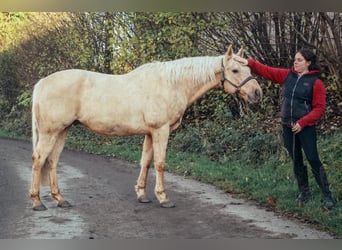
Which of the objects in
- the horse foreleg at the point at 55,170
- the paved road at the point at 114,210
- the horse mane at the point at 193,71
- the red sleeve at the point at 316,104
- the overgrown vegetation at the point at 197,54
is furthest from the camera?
the overgrown vegetation at the point at 197,54

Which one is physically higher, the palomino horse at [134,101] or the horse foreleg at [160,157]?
the palomino horse at [134,101]

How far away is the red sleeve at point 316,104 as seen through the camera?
3475mm

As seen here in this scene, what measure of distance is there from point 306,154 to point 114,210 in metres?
1.53

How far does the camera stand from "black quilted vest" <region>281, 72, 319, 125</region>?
3.50 meters

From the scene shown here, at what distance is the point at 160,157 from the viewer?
3.65m

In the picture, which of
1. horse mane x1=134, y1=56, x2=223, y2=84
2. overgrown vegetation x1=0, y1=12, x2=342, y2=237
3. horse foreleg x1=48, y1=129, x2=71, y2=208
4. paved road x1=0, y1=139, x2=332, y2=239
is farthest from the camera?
overgrown vegetation x1=0, y1=12, x2=342, y2=237

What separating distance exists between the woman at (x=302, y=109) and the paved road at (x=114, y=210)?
421mm

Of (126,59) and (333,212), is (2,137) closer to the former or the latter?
(126,59)

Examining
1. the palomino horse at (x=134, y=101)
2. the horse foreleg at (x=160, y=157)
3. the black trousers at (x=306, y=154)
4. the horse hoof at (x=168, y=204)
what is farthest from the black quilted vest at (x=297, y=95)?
the horse hoof at (x=168, y=204)

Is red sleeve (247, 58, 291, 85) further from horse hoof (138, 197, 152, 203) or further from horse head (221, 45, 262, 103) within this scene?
horse hoof (138, 197, 152, 203)

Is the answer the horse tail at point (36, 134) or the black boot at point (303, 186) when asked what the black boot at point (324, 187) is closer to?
the black boot at point (303, 186)

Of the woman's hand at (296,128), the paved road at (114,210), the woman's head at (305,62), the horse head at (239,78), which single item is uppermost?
the woman's head at (305,62)

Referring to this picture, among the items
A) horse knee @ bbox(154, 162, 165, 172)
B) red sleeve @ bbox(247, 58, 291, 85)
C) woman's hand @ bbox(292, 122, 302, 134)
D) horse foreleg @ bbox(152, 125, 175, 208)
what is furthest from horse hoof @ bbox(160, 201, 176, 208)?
red sleeve @ bbox(247, 58, 291, 85)
